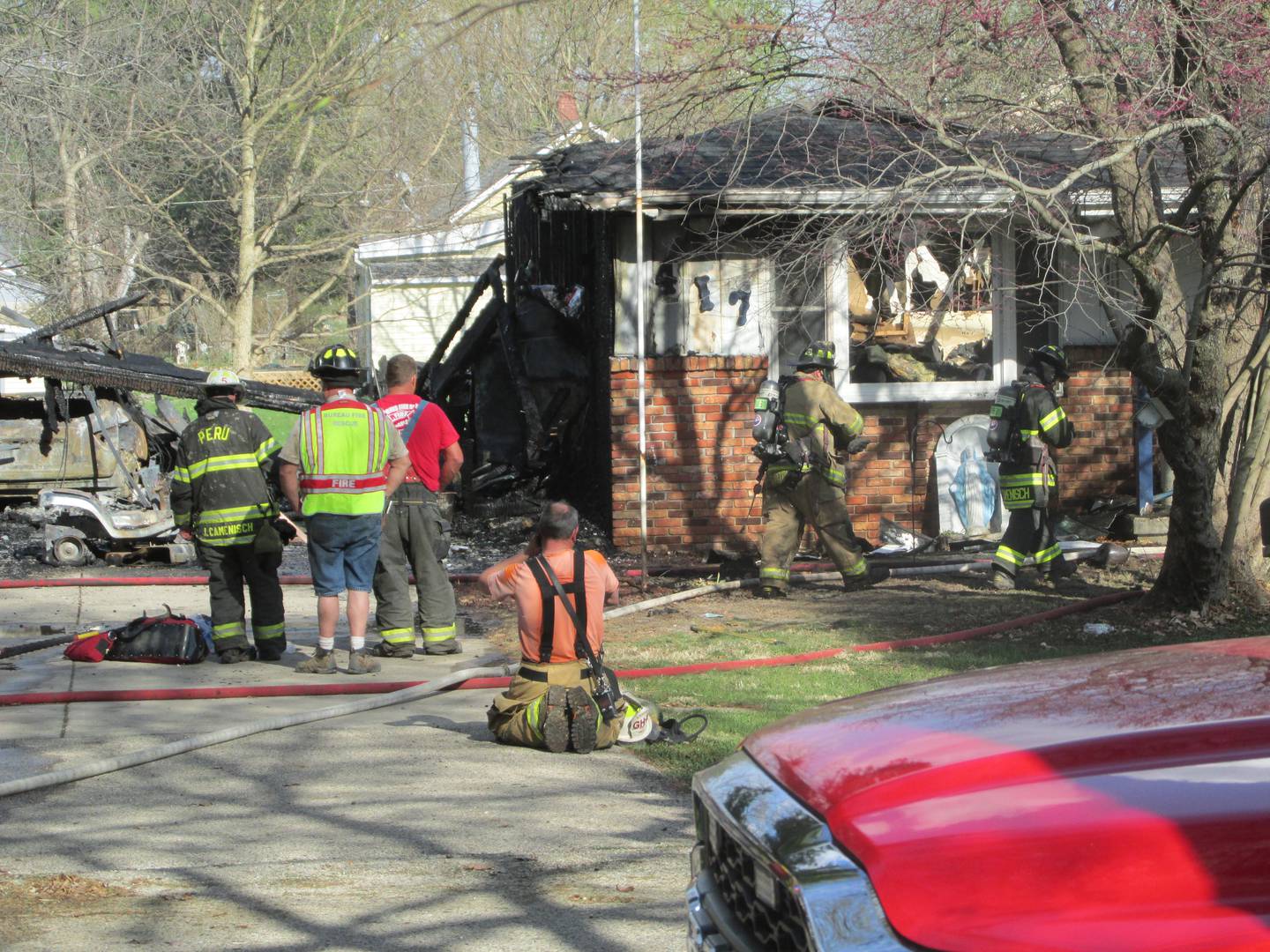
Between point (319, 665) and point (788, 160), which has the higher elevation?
point (788, 160)

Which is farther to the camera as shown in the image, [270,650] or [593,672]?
[270,650]

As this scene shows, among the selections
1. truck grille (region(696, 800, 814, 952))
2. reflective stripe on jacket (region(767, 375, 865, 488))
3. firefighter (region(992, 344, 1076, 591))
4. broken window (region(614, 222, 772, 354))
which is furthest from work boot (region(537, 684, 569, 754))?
broken window (region(614, 222, 772, 354))

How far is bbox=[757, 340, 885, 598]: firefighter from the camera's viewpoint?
10.5 m

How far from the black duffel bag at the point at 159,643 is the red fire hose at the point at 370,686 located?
0.76m

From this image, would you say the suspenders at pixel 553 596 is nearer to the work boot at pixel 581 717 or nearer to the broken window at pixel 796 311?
the work boot at pixel 581 717

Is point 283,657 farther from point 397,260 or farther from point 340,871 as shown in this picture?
point 397,260

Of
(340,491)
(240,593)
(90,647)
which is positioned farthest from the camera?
(240,593)

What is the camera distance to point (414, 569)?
8359 mm

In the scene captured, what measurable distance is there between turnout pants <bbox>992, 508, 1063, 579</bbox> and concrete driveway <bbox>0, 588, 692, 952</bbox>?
16.5 feet

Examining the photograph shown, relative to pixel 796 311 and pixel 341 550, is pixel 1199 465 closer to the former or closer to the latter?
pixel 796 311

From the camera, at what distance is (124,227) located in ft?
94.9

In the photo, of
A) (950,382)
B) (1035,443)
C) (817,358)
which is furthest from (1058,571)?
(950,382)

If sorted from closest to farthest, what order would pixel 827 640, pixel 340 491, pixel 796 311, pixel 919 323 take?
pixel 340 491, pixel 827 640, pixel 796 311, pixel 919 323

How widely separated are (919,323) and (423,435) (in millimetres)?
A: 6352
